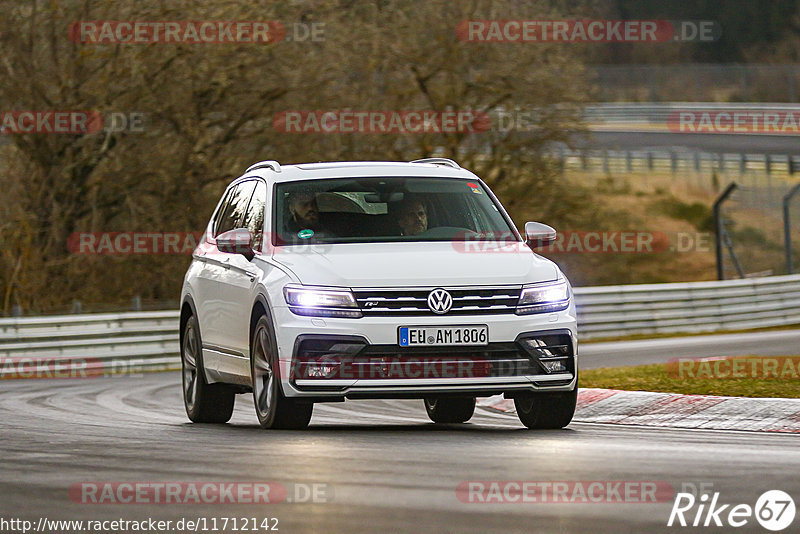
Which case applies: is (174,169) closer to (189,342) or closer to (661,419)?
(189,342)

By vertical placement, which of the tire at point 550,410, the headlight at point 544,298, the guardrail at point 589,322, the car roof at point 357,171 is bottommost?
the guardrail at point 589,322

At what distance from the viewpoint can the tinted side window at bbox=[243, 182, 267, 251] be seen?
11023 millimetres

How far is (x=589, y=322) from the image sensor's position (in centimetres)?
2802

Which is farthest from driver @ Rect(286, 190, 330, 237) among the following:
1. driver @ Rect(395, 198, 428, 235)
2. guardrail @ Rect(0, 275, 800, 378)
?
guardrail @ Rect(0, 275, 800, 378)

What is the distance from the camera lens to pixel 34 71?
2717 cm

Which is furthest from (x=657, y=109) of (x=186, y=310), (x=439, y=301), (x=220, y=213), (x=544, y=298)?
(x=439, y=301)

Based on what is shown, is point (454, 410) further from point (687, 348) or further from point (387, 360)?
point (687, 348)

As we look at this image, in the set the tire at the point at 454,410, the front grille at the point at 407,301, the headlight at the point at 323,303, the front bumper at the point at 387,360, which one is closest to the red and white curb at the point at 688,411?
the tire at the point at 454,410

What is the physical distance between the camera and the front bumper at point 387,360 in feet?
32.1

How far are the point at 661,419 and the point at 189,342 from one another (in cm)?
380

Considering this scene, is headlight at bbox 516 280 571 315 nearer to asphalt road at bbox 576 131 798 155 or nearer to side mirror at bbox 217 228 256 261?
side mirror at bbox 217 228 256 261

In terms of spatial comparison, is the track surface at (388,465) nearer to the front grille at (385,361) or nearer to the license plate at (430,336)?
the front grille at (385,361)

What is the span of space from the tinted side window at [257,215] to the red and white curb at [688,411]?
119 inches

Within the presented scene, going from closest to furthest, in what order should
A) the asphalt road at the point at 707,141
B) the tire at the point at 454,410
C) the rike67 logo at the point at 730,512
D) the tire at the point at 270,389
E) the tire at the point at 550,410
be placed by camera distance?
the rike67 logo at the point at 730,512
the tire at the point at 270,389
the tire at the point at 550,410
the tire at the point at 454,410
the asphalt road at the point at 707,141
